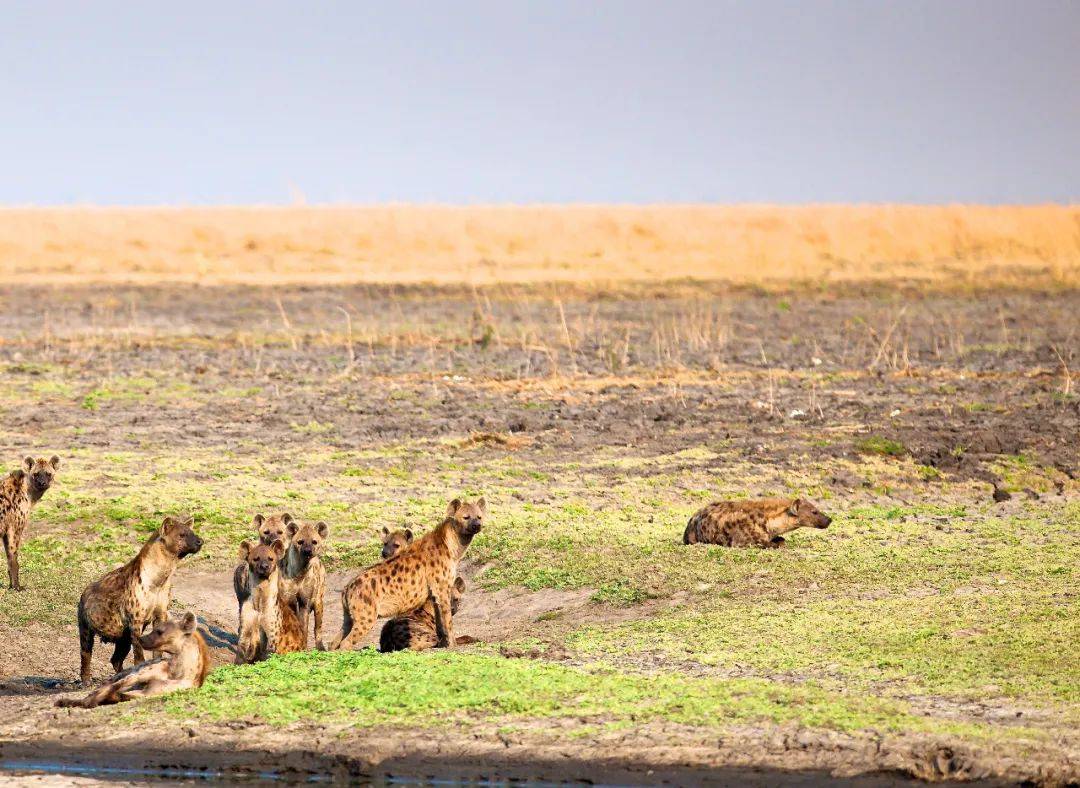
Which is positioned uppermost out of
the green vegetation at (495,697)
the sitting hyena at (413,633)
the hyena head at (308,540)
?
the hyena head at (308,540)

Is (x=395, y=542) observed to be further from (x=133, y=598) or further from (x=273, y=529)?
(x=133, y=598)

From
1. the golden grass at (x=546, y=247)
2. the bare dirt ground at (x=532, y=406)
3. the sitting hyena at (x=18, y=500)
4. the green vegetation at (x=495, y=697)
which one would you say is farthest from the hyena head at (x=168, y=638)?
the golden grass at (x=546, y=247)

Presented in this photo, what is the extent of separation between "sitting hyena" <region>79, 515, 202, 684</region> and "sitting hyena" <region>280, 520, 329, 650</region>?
1.71 feet

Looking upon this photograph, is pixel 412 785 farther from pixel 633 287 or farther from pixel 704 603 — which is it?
pixel 633 287

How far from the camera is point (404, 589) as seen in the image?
8906mm

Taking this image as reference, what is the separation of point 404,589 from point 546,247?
104 ft

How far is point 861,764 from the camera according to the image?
664 cm

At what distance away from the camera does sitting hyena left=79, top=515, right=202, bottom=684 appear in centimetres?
860

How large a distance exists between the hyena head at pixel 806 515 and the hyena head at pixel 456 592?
2.66 metres

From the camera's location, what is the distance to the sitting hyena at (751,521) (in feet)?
35.4

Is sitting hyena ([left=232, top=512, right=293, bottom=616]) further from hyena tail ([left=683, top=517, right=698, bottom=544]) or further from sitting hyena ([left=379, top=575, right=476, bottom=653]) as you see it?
hyena tail ([left=683, top=517, right=698, bottom=544])

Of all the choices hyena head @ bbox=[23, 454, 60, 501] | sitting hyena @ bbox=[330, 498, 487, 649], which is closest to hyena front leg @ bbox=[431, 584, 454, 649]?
sitting hyena @ bbox=[330, 498, 487, 649]

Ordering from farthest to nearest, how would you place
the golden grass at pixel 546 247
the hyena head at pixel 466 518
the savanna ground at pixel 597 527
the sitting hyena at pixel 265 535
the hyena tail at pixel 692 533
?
the golden grass at pixel 546 247
the hyena tail at pixel 692 533
the hyena head at pixel 466 518
the sitting hyena at pixel 265 535
the savanna ground at pixel 597 527

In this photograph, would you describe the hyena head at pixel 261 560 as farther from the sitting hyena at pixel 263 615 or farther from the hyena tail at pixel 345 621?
the hyena tail at pixel 345 621
